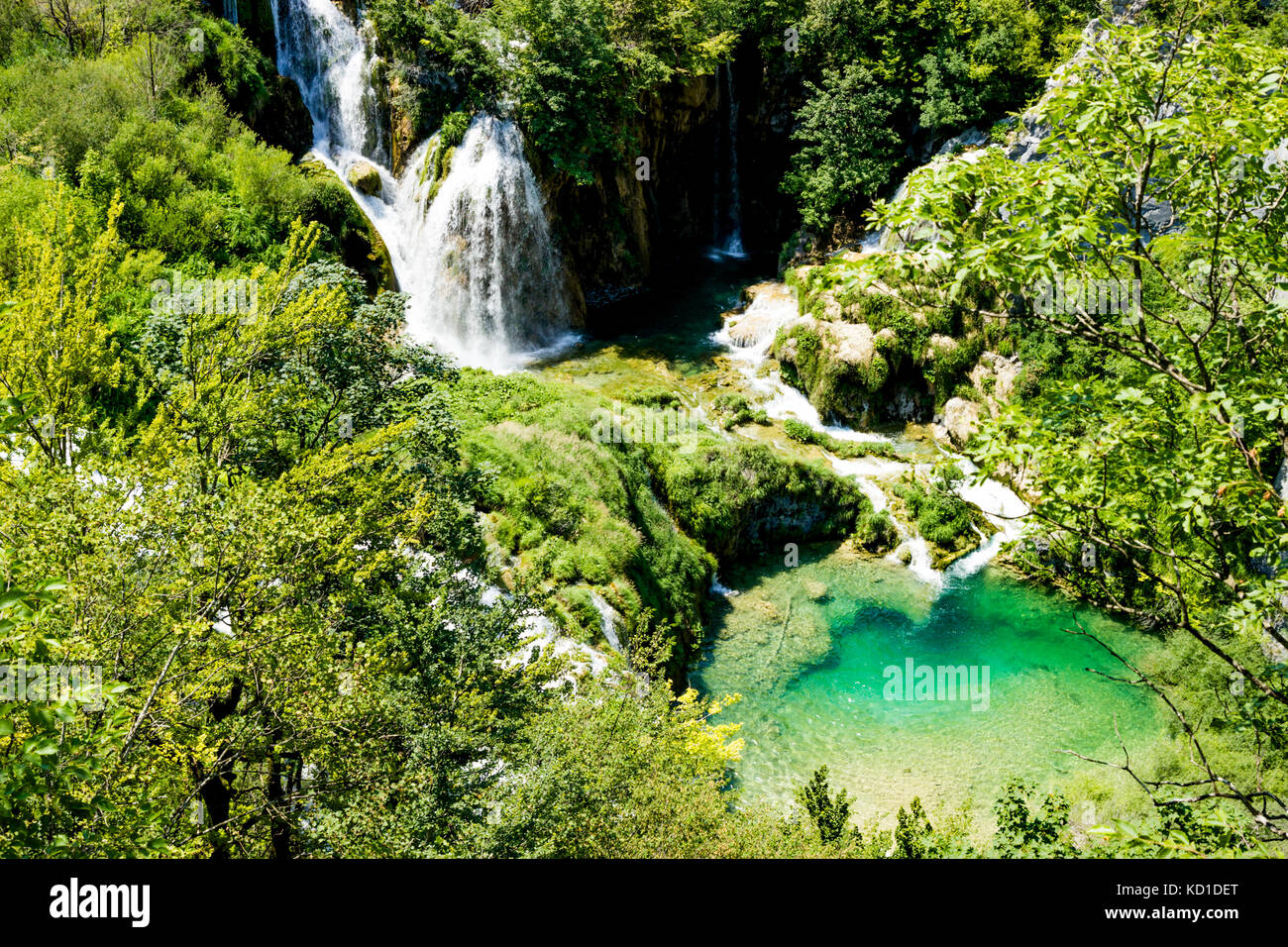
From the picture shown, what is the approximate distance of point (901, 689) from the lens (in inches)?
658

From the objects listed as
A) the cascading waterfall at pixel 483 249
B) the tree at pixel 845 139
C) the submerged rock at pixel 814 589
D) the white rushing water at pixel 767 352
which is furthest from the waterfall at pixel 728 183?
the submerged rock at pixel 814 589

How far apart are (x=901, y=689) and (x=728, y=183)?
1076 inches

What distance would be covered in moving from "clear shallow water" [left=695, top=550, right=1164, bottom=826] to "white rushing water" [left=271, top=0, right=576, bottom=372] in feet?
43.9

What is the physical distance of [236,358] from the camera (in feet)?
37.3

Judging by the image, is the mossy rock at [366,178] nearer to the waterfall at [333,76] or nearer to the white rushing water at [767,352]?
the waterfall at [333,76]

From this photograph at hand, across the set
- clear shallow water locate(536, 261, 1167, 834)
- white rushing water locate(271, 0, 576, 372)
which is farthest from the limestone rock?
→ white rushing water locate(271, 0, 576, 372)

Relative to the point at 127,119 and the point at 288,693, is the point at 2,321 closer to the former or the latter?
the point at 288,693

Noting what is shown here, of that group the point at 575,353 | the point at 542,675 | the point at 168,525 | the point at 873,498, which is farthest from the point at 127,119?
the point at 873,498

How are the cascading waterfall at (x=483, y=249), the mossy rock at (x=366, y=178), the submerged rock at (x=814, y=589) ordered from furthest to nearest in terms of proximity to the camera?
the cascading waterfall at (x=483, y=249), the mossy rock at (x=366, y=178), the submerged rock at (x=814, y=589)

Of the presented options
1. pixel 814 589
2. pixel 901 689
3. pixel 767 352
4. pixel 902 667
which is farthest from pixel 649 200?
pixel 901 689

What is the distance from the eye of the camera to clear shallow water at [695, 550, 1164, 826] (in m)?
14.5

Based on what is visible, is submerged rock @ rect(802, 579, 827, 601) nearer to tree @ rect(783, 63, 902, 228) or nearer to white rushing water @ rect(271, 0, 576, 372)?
white rushing water @ rect(271, 0, 576, 372)

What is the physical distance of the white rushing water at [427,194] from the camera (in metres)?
26.0

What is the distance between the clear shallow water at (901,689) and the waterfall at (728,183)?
21483 millimetres
